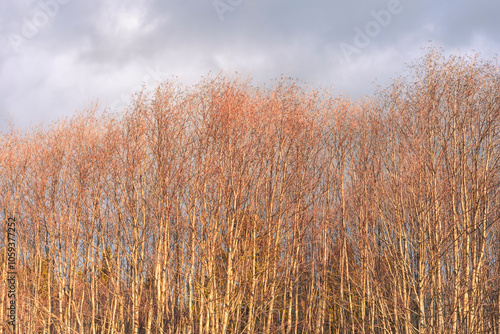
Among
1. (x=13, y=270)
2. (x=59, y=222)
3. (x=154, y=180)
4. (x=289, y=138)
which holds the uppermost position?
(x=289, y=138)

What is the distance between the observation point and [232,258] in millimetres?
12266

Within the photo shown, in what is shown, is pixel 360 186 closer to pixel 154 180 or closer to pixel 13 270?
pixel 154 180

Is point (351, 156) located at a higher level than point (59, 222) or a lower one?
higher

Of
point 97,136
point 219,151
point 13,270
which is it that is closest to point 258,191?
point 219,151

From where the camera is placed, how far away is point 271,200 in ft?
43.7

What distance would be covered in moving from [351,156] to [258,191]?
15.9 ft

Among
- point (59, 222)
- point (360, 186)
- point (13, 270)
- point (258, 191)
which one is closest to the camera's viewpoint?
point (258, 191)

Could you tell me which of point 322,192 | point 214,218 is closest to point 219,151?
point 214,218

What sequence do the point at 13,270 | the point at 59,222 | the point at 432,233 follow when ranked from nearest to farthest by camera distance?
the point at 432,233 → the point at 59,222 → the point at 13,270

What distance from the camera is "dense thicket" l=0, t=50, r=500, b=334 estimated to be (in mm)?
11742

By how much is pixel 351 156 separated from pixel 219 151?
6207mm

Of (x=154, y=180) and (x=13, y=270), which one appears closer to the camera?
(x=154, y=180)

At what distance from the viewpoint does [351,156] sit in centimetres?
1728

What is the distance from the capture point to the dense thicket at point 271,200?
38.5 feet
